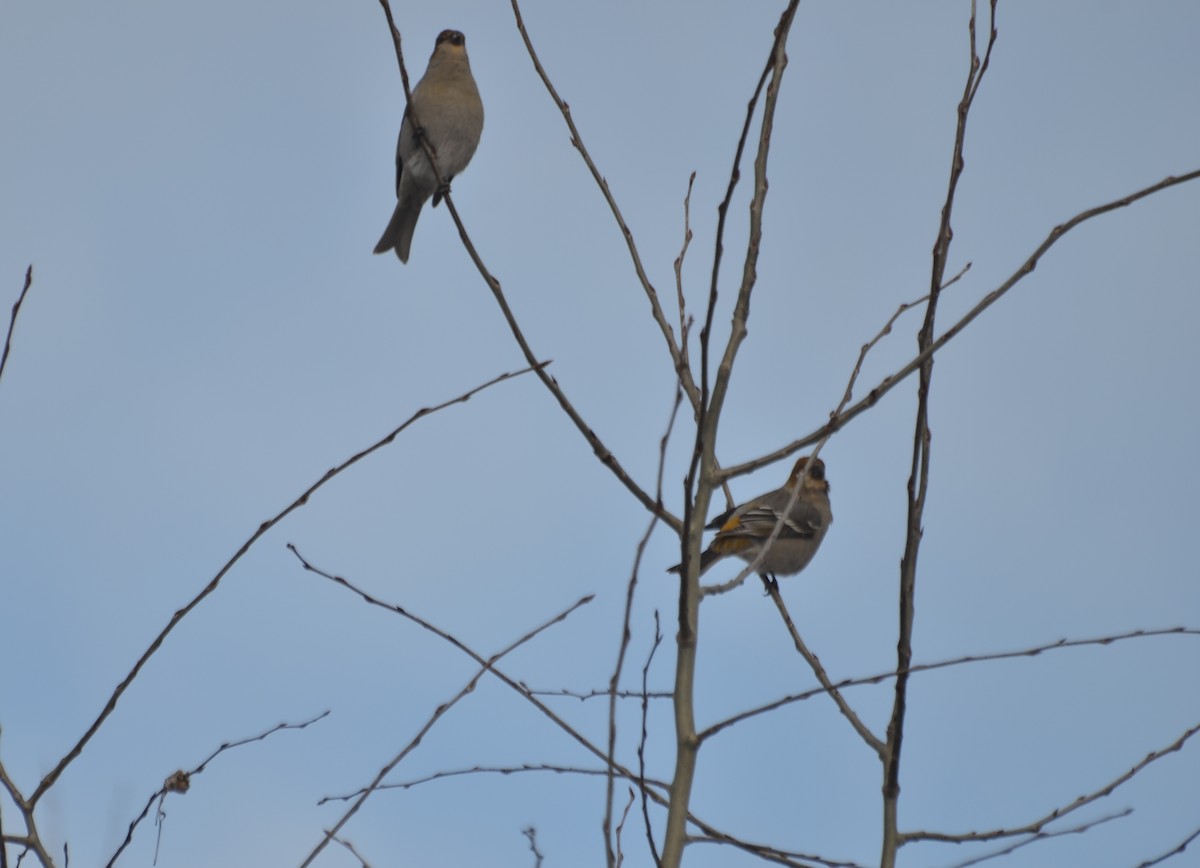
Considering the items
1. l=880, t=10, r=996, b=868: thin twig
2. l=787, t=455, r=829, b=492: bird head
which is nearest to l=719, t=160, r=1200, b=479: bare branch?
l=880, t=10, r=996, b=868: thin twig

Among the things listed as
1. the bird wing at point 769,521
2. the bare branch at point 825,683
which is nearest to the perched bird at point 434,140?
the bird wing at point 769,521

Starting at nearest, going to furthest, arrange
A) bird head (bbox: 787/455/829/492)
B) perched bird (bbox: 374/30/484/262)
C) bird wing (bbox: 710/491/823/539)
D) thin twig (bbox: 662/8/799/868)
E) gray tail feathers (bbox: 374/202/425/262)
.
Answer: thin twig (bbox: 662/8/799/868) → perched bird (bbox: 374/30/484/262) → gray tail feathers (bbox: 374/202/425/262) → bird wing (bbox: 710/491/823/539) → bird head (bbox: 787/455/829/492)

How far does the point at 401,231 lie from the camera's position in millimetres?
8070

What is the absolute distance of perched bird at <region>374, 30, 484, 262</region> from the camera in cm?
789

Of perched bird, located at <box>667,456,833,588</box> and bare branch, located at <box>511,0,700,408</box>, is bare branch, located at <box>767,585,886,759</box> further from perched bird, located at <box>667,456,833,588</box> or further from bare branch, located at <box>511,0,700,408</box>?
perched bird, located at <box>667,456,833,588</box>

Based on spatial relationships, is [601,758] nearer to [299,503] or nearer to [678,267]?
[299,503]

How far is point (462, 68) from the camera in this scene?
823 cm

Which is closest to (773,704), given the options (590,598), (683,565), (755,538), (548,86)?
(683,565)

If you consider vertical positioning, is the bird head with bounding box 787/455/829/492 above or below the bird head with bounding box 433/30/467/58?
below

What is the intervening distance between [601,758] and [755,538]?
245 inches

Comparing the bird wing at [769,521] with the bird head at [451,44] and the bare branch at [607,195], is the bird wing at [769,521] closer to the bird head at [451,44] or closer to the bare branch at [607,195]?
the bird head at [451,44]

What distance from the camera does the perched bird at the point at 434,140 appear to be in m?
7.89

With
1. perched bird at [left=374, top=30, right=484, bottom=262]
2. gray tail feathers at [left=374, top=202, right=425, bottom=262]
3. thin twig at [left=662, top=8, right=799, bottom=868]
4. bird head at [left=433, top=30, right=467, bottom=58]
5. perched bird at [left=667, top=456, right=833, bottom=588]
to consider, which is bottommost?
thin twig at [left=662, top=8, right=799, bottom=868]

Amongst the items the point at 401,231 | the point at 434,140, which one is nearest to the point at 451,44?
the point at 434,140
